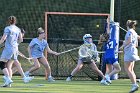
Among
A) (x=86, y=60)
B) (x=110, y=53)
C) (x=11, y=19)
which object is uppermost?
(x=11, y=19)

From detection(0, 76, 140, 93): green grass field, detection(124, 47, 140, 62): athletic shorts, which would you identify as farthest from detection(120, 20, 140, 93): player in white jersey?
detection(0, 76, 140, 93): green grass field

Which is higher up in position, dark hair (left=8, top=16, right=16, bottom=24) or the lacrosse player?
dark hair (left=8, top=16, right=16, bottom=24)

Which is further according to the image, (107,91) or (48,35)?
(48,35)

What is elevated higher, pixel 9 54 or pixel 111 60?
pixel 9 54

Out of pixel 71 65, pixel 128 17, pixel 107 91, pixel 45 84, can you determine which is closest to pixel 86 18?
pixel 71 65

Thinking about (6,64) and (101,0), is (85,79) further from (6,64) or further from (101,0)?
(101,0)

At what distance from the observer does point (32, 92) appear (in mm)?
16281

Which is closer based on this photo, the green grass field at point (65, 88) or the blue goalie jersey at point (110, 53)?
the green grass field at point (65, 88)

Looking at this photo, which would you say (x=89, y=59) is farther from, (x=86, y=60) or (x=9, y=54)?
(x=9, y=54)

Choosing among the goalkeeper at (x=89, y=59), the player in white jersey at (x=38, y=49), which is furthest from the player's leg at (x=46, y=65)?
the goalkeeper at (x=89, y=59)

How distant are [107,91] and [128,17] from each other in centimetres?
2393

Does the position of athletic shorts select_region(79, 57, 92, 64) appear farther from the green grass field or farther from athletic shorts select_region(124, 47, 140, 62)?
athletic shorts select_region(124, 47, 140, 62)

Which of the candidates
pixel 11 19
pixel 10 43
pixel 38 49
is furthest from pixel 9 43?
pixel 38 49

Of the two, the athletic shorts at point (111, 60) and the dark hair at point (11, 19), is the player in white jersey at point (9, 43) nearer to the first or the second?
the dark hair at point (11, 19)
